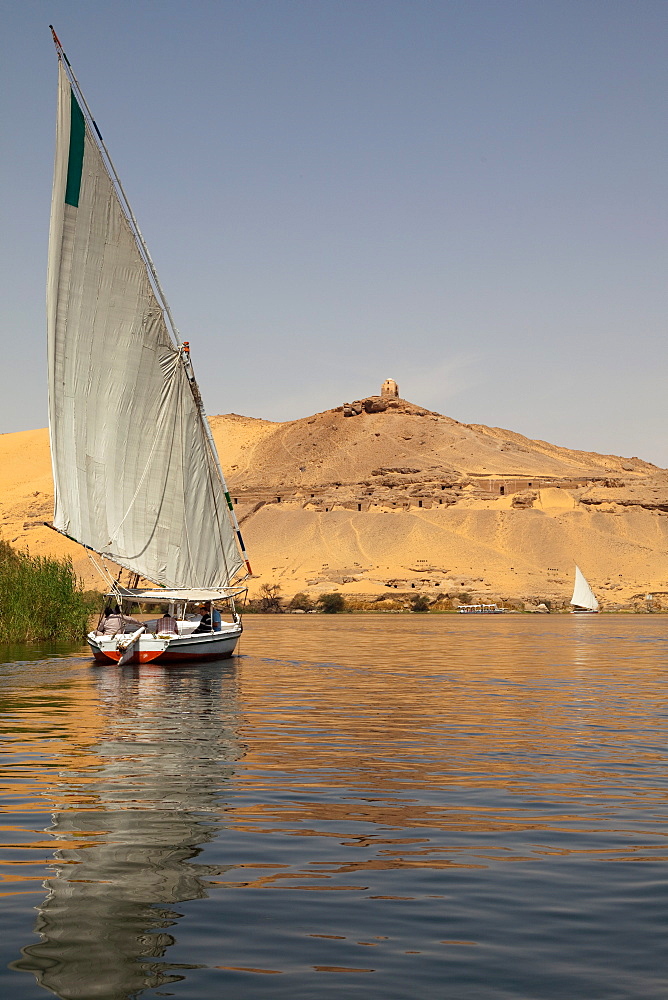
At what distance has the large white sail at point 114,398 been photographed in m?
32.8

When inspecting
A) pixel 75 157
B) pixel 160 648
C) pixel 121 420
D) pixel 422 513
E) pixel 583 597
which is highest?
pixel 75 157

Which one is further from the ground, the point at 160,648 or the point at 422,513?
the point at 422,513

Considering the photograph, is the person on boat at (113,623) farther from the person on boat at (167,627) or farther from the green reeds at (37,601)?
the green reeds at (37,601)

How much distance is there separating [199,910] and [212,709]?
1609 centimetres

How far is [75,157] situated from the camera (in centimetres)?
3262

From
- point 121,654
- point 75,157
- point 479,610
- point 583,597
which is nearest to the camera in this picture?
point 75,157

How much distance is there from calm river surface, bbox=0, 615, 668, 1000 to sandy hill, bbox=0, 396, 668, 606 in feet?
309

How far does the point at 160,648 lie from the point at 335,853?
28.0 meters

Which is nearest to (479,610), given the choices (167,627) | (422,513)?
(422,513)

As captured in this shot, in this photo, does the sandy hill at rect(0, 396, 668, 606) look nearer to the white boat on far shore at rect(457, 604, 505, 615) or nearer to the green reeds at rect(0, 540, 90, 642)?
the white boat on far shore at rect(457, 604, 505, 615)

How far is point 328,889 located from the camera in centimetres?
890

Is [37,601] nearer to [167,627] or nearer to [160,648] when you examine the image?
[167,627]

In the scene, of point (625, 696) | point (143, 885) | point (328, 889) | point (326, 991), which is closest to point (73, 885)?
point (143, 885)

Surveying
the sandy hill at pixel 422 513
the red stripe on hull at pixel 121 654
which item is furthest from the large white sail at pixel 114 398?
the sandy hill at pixel 422 513
